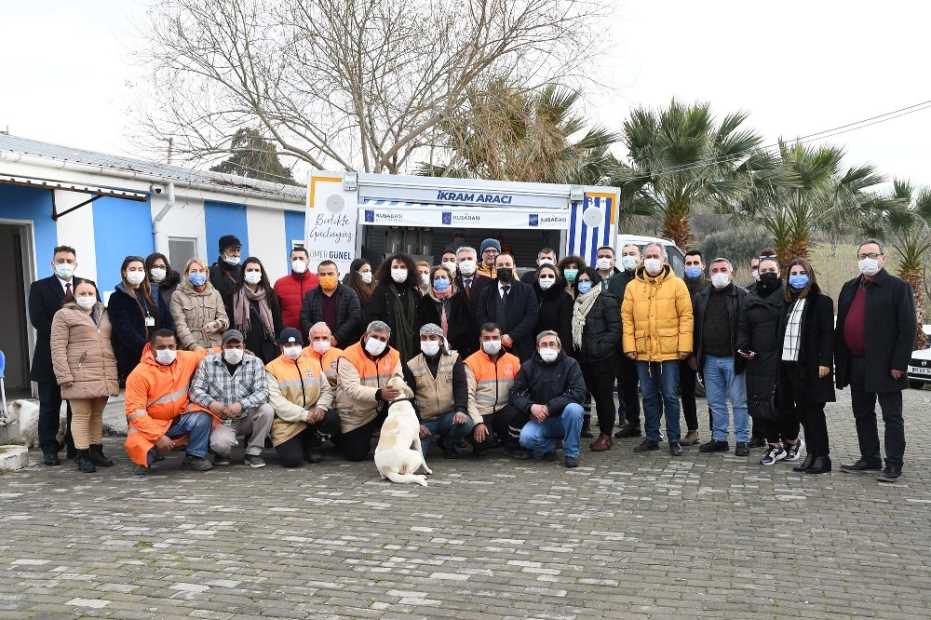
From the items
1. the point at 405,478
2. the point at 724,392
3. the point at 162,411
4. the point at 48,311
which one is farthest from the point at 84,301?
the point at 724,392

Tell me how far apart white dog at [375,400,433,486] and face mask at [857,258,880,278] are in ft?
13.1

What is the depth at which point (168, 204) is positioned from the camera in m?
14.3

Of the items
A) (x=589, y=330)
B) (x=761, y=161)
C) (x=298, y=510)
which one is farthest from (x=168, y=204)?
(x=761, y=161)

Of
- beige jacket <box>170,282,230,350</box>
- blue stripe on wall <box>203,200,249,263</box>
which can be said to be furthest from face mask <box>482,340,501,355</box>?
blue stripe on wall <box>203,200,249,263</box>

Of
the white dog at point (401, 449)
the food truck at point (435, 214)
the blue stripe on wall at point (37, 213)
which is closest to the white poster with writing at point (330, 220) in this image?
the food truck at point (435, 214)

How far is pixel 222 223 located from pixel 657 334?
10186 millimetres

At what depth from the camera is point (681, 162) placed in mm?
19000

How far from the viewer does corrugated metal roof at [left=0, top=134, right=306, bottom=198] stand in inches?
509

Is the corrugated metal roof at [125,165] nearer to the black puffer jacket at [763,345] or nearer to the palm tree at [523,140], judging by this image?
the palm tree at [523,140]

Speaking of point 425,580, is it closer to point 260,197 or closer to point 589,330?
point 589,330

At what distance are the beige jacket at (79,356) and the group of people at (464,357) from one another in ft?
0.05

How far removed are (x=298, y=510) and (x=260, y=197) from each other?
Result: 1182cm

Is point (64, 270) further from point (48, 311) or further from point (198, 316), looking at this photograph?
point (198, 316)

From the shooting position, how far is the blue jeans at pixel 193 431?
8086 mm
